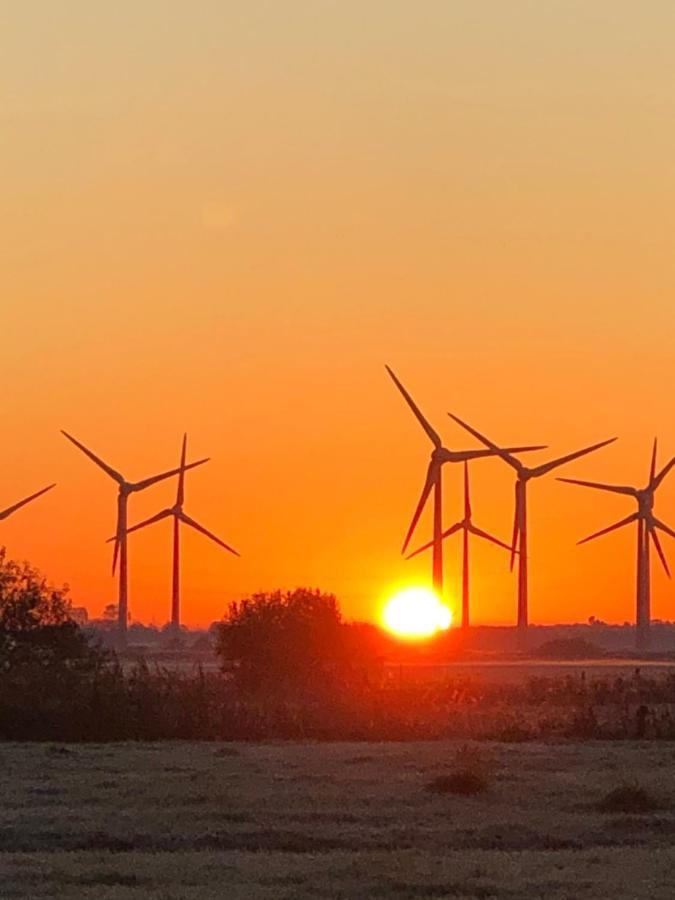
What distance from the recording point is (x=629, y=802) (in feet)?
102

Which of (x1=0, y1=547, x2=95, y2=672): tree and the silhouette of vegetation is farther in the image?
the silhouette of vegetation

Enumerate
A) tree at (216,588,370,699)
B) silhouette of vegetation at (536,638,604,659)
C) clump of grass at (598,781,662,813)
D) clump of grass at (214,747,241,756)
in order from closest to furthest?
clump of grass at (598,781,662,813) < clump of grass at (214,747,241,756) < tree at (216,588,370,699) < silhouette of vegetation at (536,638,604,659)

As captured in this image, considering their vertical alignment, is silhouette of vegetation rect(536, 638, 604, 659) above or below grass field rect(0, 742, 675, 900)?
below

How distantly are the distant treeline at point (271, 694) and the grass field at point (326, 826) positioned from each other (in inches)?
242

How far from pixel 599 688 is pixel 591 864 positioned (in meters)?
50.8

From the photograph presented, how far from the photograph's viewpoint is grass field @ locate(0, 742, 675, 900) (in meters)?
22.6

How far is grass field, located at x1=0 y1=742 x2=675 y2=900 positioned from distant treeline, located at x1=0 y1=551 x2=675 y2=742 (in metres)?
6.14

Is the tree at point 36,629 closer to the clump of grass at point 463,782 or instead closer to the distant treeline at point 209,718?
the distant treeline at point 209,718

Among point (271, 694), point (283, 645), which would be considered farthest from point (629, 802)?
point (283, 645)

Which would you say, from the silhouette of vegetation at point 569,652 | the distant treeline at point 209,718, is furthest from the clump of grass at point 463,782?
the silhouette of vegetation at point 569,652

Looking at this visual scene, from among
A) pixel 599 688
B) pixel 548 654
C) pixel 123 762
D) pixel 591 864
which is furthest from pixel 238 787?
pixel 548 654

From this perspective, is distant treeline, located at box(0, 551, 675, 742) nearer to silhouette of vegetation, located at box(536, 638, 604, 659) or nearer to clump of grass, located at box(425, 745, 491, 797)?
clump of grass, located at box(425, 745, 491, 797)

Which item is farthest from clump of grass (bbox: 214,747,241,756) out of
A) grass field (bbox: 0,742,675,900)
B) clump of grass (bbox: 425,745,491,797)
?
clump of grass (bbox: 425,745,491,797)

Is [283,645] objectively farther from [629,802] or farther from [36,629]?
[629,802]
